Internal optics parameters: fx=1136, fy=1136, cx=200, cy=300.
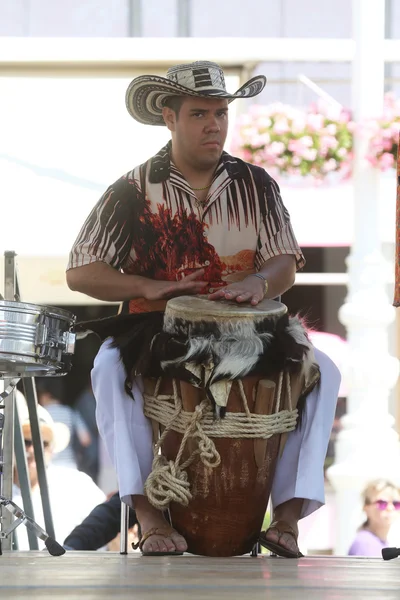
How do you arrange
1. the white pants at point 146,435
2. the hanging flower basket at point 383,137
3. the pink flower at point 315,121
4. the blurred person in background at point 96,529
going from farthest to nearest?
the pink flower at point 315,121 < the hanging flower basket at point 383,137 < the blurred person in background at point 96,529 < the white pants at point 146,435

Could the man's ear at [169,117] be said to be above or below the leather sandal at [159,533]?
above

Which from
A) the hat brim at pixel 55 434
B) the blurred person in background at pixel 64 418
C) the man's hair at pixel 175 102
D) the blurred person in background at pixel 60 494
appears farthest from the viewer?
the blurred person in background at pixel 64 418

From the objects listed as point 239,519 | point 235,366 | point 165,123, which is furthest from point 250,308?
point 165,123

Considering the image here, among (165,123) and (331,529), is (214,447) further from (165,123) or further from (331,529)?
(331,529)

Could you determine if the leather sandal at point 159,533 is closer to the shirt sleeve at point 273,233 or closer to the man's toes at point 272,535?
the man's toes at point 272,535

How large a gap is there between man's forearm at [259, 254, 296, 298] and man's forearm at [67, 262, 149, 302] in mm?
367

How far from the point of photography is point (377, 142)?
7.57m

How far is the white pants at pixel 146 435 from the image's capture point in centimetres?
324

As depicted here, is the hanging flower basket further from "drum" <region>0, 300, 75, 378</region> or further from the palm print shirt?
"drum" <region>0, 300, 75, 378</region>

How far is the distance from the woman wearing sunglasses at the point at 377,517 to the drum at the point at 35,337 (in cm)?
252

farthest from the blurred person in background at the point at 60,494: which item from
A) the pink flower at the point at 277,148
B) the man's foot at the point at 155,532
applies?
the pink flower at the point at 277,148

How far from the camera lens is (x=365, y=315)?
7555 mm

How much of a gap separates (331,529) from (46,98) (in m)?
3.66

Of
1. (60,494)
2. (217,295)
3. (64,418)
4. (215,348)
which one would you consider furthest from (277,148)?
(215,348)
